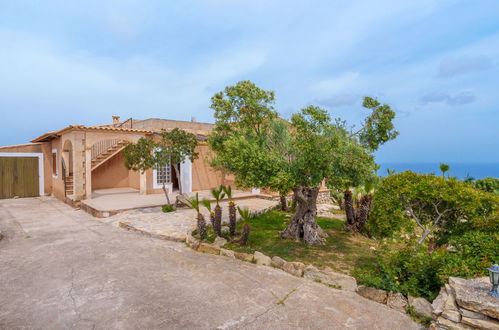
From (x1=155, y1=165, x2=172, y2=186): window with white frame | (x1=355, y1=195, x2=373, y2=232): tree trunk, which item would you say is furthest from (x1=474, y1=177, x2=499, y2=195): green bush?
(x1=155, y1=165, x2=172, y2=186): window with white frame

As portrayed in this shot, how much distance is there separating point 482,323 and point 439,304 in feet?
2.09

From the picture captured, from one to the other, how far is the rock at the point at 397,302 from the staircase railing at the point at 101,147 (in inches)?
736

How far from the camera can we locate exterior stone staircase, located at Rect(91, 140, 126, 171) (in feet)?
61.2

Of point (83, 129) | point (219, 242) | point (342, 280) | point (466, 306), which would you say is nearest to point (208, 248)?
point (219, 242)

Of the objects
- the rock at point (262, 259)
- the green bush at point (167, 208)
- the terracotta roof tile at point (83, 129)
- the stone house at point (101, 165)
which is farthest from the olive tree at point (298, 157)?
the terracotta roof tile at point (83, 129)

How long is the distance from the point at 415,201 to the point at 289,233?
3.80m

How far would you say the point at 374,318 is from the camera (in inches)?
185

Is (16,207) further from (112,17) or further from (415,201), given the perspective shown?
(415,201)

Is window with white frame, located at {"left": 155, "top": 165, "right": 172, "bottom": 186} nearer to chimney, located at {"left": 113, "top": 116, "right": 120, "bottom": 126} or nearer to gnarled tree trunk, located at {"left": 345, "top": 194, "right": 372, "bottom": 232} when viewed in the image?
chimney, located at {"left": 113, "top": 116, "right": 120, "bottom": 126}

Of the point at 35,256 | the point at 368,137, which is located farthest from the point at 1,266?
the point at 368,137

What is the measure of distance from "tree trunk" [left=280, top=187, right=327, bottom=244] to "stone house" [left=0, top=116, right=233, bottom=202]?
8.19m

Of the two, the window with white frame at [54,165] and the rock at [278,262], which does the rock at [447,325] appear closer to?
the rock at [278,262]

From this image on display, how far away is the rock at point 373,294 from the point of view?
17.4ft

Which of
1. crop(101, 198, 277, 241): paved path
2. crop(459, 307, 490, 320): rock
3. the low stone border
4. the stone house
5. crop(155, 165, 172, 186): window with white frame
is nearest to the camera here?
crop(459, 307, 490, 320): rock
